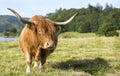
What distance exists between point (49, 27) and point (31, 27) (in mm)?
716

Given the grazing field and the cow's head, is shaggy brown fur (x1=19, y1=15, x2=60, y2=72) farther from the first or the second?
the grazing field

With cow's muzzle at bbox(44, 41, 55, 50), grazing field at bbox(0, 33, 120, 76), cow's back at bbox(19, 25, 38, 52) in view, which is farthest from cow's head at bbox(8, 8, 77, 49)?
grazing field at bbox(0, 33, 120, 76)

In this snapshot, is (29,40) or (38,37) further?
(29,40)

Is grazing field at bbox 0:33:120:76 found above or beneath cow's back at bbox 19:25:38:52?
beneath

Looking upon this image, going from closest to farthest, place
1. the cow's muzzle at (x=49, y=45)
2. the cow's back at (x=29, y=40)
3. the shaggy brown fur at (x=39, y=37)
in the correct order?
the cow's muzzle at (x=49, y=45) < the shaggy brown fur at (x=39, y=37) < the cow's back at (x=29, y=40)

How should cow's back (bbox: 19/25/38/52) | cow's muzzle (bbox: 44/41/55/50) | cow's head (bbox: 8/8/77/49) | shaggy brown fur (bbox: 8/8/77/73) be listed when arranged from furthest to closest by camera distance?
cow's back (bbox: 19/25/38/52) → shaggy brown fur (bbox: 8/8/77/73) → cow's head (bbox: 8/8/77/49) → cow's muzzle (bbox: 44/41/55/50)

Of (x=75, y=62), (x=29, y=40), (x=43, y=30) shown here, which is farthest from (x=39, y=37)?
(x=75, y=62)

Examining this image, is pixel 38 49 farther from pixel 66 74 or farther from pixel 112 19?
pixel 112 19

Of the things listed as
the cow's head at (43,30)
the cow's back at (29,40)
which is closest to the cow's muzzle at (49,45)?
the cow's head at (43,30)

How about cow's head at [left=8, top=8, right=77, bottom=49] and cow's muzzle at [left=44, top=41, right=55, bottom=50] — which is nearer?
cow's muzzle at [left=44, top=41, right=55, bottom=50]

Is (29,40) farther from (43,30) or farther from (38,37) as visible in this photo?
(43,30)

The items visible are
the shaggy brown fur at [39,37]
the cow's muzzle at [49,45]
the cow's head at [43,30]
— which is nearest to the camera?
the cow's muzzle at [49,45]

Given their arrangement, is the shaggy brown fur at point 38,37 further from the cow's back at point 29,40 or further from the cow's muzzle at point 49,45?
the cow's muzzle at point 49,45

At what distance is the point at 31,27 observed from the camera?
12.1 metres
